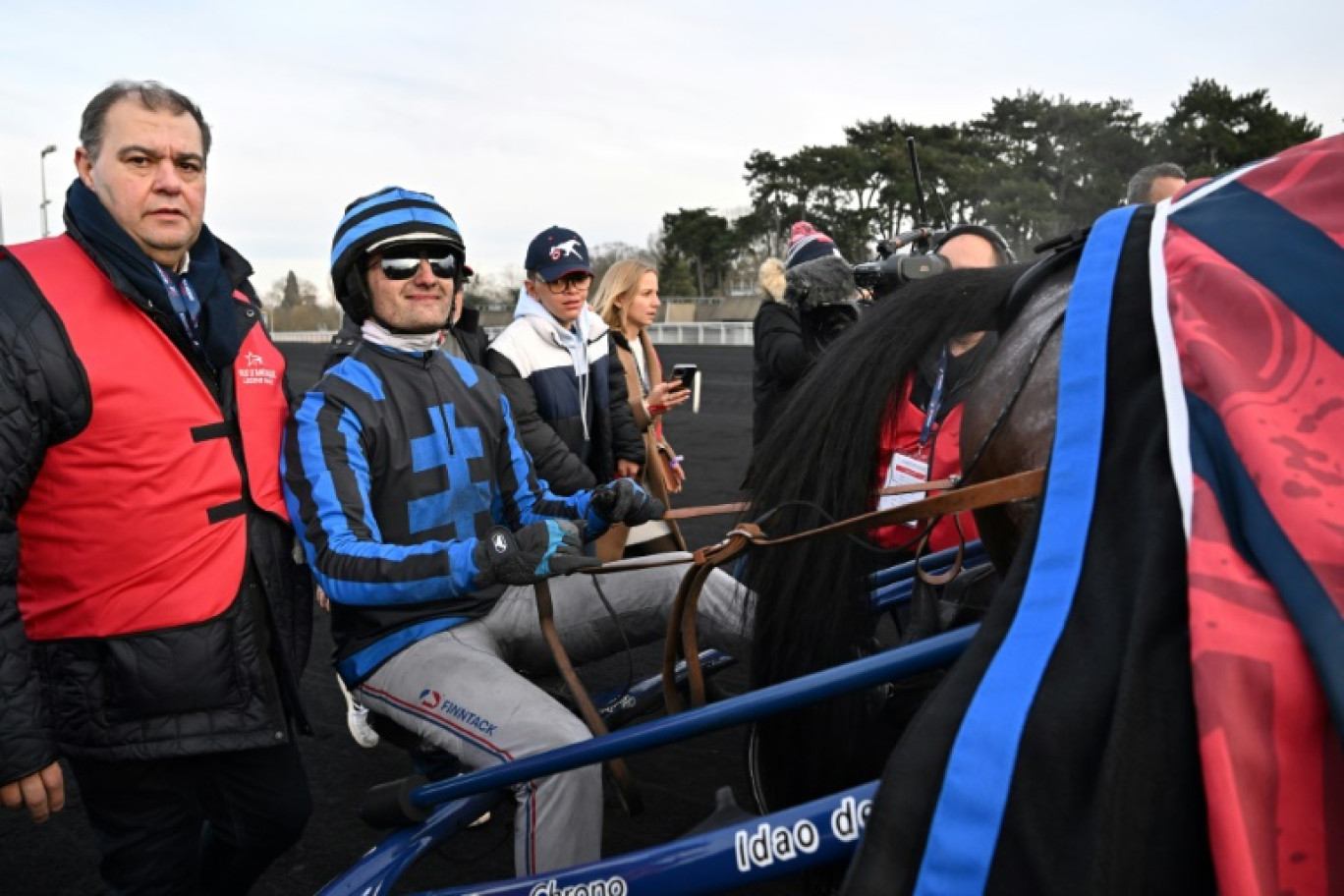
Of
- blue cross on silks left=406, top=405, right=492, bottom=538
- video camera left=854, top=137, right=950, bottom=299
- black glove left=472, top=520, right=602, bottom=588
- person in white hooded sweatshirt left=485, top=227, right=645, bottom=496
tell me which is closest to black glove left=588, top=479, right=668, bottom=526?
blue cross on silks left=406, top=405, right=492, bottom=538

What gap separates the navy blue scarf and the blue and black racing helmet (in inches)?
10.3

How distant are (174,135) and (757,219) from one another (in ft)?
135

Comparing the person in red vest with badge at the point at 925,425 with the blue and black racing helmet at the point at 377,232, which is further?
the blue and black racing helmet at the point at 377,232

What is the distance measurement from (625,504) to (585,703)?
515mm

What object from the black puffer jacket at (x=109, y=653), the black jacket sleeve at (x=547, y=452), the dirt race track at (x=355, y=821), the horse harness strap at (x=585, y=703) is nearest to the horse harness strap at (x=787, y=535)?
the horse harness strap at (x=585, y=703)

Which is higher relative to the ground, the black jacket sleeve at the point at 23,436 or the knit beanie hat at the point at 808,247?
the knit beanie hat at the point at 808,247

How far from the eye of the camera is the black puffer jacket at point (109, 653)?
5.86 feet

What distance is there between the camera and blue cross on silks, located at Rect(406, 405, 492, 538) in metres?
2.29

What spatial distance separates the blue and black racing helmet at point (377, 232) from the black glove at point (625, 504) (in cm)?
67

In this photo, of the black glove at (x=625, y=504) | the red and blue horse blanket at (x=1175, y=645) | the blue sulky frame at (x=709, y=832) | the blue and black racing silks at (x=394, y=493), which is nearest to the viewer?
the red and blue horse blanket at (x=1175, y=645)

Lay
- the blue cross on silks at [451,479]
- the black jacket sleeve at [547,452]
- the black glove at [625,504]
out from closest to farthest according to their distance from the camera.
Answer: the blue cross on silks at [451,479] → the black glove at [625,504] → the black jacket sleeve at [547,452]

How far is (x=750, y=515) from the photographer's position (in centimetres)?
207

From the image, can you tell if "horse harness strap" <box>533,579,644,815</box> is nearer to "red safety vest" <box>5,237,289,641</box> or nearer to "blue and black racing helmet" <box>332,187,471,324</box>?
"red safety vest" <box>5,237,289,641</box>

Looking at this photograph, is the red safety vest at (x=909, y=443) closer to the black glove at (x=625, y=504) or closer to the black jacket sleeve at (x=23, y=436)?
the black glove at (x=625, y=504)
